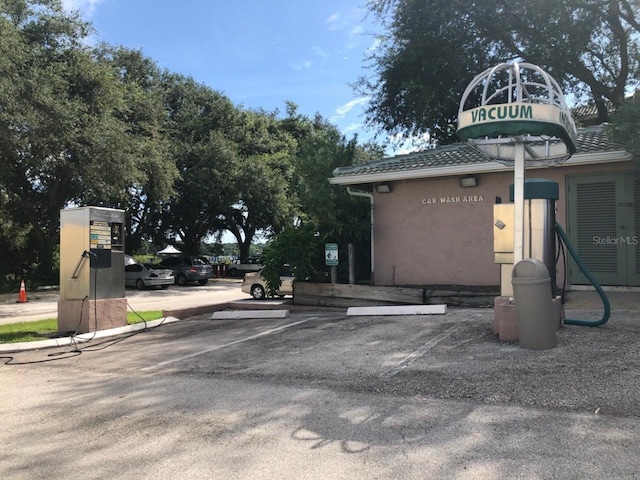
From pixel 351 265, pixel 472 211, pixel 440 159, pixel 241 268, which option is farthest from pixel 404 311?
pixel 241 268

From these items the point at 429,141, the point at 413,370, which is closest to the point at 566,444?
the point at 413,370

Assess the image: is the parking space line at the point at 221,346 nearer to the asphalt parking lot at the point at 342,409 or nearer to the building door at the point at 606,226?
the asphalt parking lot at the point at 342,409

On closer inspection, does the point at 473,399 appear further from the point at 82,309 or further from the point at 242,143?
the point at 242,143

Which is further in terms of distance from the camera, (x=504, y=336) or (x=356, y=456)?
(x=504, y=336)

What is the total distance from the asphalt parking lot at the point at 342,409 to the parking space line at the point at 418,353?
0.03 metres

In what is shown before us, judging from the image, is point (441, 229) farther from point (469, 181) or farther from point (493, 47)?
point (493, 47)

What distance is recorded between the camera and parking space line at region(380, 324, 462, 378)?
562 cm

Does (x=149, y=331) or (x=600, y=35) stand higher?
(x=600, y=35)

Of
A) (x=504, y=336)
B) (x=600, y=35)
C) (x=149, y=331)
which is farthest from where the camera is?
(x=600, y=35)

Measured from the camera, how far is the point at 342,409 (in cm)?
454

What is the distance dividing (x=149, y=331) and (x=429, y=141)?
13.5m

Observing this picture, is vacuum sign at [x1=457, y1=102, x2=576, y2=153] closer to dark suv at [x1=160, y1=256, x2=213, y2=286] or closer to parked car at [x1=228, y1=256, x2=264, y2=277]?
dark suv at [x1=160, y1=256, x2=213, y2=286]

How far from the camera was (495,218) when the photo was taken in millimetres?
6738

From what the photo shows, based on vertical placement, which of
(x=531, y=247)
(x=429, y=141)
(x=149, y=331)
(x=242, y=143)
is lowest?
(x=149, y=331)
